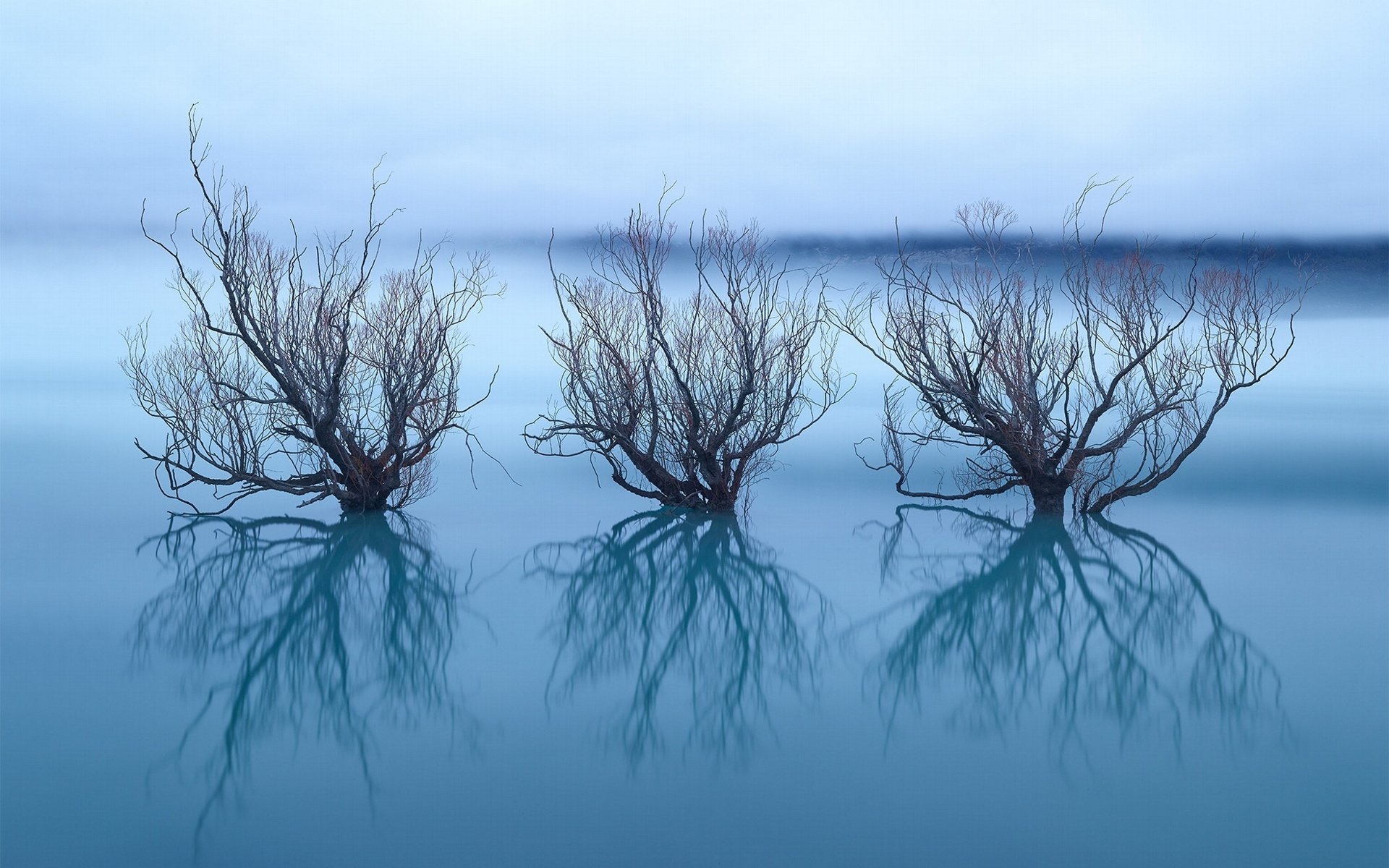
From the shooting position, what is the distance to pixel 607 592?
9.52 meters

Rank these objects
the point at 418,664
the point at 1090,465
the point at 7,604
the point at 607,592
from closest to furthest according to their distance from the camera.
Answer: the point at 418,664, the point at 7,604, the point at 607,592, the point at 1090,465

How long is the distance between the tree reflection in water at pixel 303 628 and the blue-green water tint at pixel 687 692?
0.14 ft

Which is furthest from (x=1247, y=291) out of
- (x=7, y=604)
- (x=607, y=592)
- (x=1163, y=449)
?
(x=7, y=604)

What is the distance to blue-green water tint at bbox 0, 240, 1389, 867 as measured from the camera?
4422 mm

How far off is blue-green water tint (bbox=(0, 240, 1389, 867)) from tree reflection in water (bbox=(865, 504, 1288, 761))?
0.04m

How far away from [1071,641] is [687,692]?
3293 mm

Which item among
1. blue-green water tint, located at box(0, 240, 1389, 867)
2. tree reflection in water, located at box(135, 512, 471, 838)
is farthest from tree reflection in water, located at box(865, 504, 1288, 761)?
tree reflection in water, located at box(135, 512, 471, 838)

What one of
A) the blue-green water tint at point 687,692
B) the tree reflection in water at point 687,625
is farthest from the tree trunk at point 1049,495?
the tree reflection in water at point 687,625

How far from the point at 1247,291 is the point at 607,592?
8.00 meters

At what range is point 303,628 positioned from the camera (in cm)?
804

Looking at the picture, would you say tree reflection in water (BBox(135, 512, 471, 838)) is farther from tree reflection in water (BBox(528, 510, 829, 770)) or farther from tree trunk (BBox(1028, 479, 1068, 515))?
tree trunk (BBox(1028, 479, 1068, 515))

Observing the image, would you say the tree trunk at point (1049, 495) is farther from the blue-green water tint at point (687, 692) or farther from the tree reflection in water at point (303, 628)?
the tree reflection in water at point (303, 628)

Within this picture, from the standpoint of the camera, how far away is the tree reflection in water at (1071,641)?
6109 millimetres

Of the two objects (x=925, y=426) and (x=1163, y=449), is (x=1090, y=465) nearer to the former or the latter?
(x=1163, y=449)
